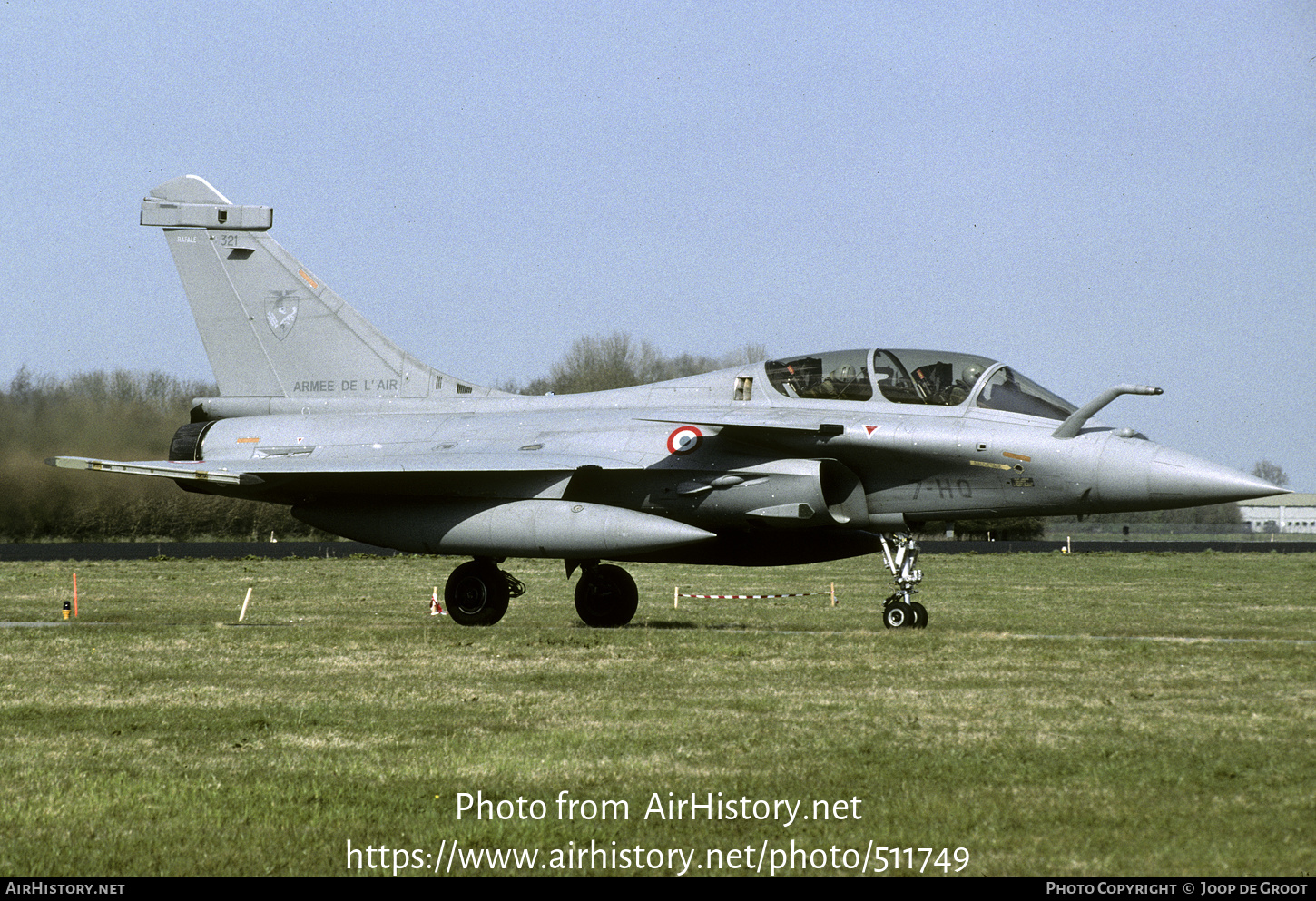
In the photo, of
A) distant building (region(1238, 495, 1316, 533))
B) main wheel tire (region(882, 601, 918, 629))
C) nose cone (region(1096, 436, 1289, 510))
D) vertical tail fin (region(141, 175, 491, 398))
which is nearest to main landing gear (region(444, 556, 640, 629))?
vertical tail fin (region(141, 175, 491, 398))

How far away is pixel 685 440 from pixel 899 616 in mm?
3034

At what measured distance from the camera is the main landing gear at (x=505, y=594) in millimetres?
16109

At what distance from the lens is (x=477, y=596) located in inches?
635

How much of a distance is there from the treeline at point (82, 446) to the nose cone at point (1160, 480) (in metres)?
13.9

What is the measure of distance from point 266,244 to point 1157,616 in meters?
14.1

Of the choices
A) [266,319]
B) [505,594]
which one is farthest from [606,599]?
[266,319]

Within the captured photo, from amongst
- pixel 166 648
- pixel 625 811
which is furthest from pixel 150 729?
pixel 166 648

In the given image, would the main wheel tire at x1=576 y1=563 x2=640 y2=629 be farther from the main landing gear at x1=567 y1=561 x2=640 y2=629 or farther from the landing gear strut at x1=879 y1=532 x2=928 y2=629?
the landing gear strut at x1=879 y1=532 x2=928 y2=629

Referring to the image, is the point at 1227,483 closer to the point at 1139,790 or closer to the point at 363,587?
the point at 1139,790

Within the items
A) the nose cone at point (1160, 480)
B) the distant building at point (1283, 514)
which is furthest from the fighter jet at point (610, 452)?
the distant building at point (1283, 514)

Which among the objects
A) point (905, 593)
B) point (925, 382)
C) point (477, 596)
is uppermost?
point (925, 382)

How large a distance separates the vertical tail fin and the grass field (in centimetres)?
379

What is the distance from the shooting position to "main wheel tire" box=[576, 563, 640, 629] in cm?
1630

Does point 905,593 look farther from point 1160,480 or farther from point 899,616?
point 1160,480
